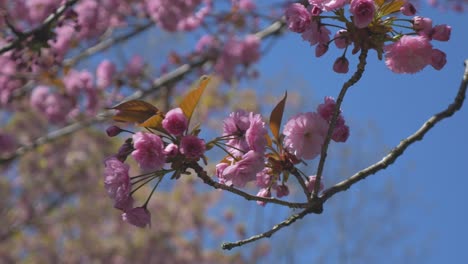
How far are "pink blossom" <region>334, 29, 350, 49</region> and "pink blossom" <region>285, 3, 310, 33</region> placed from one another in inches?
3.6

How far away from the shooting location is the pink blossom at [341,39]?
1.49 metres

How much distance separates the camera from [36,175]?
9.13 m

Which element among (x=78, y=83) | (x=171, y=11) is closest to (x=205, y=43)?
(x=171, y=11)

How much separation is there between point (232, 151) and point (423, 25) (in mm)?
620

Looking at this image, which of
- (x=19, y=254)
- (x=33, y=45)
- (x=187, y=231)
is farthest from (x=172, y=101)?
(x=19, y=254)

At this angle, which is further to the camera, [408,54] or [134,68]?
[134,68]

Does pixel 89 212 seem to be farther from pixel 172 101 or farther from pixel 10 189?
pixel 172 101

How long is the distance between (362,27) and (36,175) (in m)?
8.56

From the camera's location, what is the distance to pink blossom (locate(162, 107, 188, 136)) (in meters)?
1.46

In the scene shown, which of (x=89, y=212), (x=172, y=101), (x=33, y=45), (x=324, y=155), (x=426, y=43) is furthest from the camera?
(x=89, y=212)

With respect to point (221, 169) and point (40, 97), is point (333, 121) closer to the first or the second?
point (221, 169)

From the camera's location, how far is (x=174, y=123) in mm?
1463

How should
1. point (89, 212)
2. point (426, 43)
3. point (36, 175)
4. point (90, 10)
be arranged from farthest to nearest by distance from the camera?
point (89, 212), point (36, 175), point (90, 10), point (426, 43)

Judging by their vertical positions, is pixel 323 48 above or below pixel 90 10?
above
